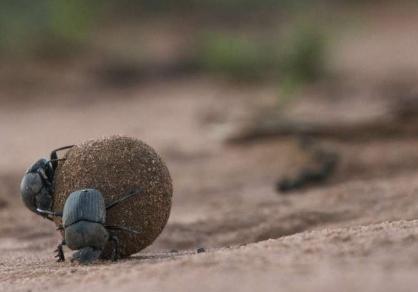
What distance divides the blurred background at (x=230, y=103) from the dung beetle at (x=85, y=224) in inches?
50.0

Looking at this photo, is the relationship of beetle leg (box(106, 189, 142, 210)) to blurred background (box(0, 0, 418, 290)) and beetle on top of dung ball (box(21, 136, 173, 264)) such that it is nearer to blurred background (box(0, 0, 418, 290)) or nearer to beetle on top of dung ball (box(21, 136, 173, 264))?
beetle on top of dung ball (box(21, 136, 173, 264))

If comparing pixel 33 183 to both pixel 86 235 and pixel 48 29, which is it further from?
pixel 48 29

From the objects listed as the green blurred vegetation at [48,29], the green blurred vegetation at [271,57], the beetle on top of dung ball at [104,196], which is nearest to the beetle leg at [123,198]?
the beetle on top of dung ball at [104,196]

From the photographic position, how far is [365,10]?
21.5 metres

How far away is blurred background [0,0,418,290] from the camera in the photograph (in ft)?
23.5

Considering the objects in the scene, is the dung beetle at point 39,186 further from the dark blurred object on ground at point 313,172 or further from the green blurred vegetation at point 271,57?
the green blurred vegetation at point 271,57

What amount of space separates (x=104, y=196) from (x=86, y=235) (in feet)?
1.00

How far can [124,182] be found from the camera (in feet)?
16.9

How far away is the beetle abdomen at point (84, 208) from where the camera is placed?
4902 millimetres

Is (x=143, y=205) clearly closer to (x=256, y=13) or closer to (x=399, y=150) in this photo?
(x=399, y=150)

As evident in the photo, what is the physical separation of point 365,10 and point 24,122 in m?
11.4

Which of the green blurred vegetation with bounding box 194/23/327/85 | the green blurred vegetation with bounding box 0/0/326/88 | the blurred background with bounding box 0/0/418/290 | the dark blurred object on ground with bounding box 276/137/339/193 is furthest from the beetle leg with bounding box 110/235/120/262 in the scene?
the green blurred vegetation with bounding box 194/23/327/85

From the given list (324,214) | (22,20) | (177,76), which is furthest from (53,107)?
(324,214)

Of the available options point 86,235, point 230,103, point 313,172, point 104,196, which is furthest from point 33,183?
point 230,103
